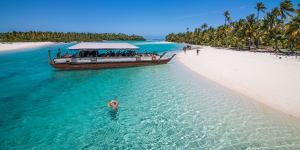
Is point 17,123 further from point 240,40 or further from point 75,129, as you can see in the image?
point 240,40

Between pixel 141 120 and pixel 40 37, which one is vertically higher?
pixel 40 37

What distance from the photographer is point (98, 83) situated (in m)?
22.1

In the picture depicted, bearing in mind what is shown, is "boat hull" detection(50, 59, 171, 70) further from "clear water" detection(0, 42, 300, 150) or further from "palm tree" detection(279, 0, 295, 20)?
"palm tree" detection(279, 0, 295, 20)

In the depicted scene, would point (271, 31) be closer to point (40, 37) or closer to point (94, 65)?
point (94, 65)

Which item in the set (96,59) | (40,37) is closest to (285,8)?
(96,59)

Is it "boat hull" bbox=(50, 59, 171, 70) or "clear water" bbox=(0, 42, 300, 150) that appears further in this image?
"boat hull" bbox=(50, 59, 171, 70)

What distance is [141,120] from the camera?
12406 millimetres

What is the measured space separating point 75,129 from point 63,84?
12056 mm

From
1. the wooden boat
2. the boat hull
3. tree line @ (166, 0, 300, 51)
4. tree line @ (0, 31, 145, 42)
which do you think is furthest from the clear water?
tree line @ (0, 31, 145, 42)

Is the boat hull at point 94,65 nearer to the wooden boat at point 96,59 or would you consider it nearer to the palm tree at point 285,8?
the wooden boat at point 96,59

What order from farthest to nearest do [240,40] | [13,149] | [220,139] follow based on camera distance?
1. [240,40]
2. [220,139]
3. [13,149]

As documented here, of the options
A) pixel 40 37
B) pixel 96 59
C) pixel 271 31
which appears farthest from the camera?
pixel 40 37

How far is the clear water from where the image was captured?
974 cm

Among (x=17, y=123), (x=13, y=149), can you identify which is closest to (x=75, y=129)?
(x=13, y=149)
